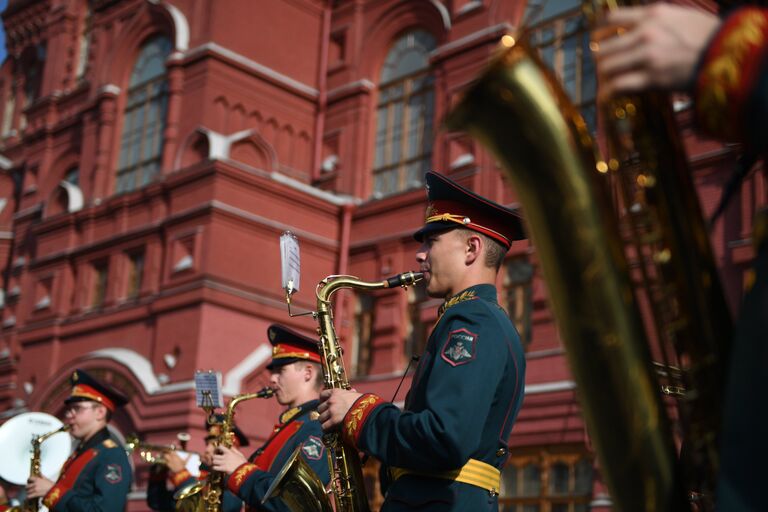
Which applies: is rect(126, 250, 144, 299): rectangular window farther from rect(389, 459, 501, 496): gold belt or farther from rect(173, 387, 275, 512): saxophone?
rect(389, 459, 501, 496): gold belt

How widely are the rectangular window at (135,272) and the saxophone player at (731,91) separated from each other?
14558mm

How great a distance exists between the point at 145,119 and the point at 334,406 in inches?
579

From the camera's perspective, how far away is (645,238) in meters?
2.08

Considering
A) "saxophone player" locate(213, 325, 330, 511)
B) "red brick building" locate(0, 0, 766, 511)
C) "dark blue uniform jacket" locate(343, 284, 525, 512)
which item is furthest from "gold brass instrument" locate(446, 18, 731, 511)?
"red brick building" locate(0, 0, 766, 511)

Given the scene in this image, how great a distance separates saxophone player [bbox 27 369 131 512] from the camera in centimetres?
627

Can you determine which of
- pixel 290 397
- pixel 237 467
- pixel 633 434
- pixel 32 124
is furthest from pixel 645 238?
pixel 32 124

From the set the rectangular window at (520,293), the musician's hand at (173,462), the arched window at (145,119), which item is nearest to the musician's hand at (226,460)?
the musician's hand at (173,462)

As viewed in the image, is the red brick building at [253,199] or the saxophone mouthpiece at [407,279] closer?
the saxophone mouthpiece at [407,279]

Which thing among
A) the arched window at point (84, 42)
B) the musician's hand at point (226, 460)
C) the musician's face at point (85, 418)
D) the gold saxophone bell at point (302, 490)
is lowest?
the gold saxophone bell at point (302, 490)

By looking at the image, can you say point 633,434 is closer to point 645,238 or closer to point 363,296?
point 645,238

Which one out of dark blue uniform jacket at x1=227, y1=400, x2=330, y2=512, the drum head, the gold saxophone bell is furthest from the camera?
the drum head

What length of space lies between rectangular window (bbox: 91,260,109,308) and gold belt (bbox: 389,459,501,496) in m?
14.0

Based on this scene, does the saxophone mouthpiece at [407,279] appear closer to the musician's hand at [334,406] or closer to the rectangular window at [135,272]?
the musician's hand at [334,406]

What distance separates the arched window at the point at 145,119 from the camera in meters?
16.8
